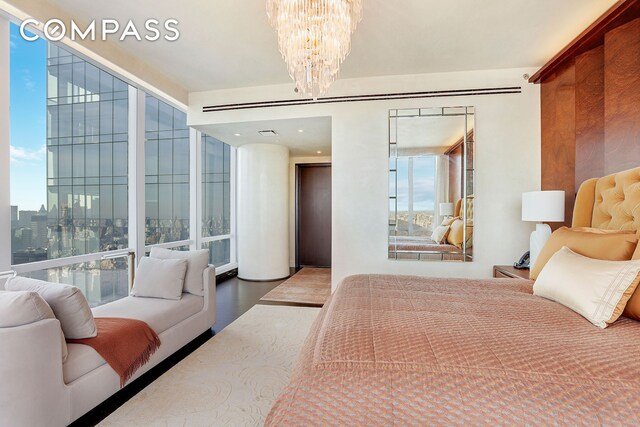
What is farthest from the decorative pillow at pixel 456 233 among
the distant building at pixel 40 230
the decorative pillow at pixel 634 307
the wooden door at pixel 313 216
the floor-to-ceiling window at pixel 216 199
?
the distant building at pixel 40 230

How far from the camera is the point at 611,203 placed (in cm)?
199

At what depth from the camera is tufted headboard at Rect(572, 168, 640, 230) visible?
1.80 m

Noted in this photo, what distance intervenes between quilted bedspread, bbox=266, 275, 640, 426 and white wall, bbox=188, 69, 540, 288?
7.00 feet

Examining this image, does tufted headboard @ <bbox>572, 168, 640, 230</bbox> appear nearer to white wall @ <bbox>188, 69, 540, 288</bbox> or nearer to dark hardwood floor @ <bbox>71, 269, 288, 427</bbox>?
white wall @ <bbox>188, 69, 540, 288</bbox>

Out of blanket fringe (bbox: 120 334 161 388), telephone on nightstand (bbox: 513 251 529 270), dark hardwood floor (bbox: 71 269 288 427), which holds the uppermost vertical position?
telephone on nightstand (bbox: 513 251 529 270)

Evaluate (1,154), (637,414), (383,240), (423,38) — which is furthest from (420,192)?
(1,154)

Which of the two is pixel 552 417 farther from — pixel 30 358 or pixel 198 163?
pixel 198 163

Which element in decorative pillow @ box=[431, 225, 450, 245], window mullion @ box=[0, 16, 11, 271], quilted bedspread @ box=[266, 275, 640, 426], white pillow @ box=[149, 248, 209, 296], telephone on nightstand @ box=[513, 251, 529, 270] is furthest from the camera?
decorative pillow @ box=[431, 225, 450, 245]

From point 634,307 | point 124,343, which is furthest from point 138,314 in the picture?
point 634,307

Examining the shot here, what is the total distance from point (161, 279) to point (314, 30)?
2.30 metres

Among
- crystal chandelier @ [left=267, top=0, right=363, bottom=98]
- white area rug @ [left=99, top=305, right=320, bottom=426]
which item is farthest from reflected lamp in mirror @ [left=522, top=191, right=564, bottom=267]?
white area rug @ [left=99, top=305, right=320, bottom=426]

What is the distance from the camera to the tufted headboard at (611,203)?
180 centimetres

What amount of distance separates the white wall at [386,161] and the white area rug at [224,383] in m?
1.32

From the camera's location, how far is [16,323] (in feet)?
4.29
